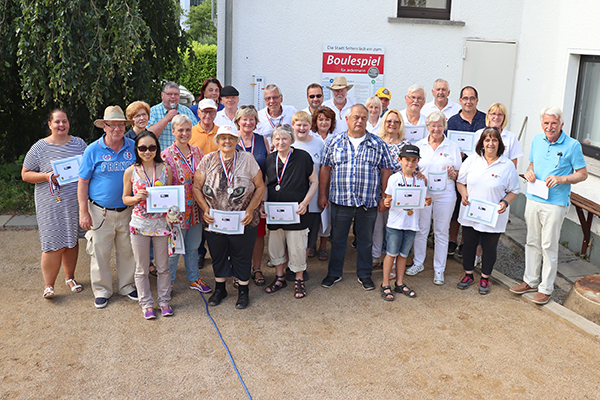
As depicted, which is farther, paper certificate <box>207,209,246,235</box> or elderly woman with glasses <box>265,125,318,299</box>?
elderly woman with glasses <box>265,125,318,299</box>

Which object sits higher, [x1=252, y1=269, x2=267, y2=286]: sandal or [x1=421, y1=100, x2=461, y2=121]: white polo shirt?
[x1=421, y1=100, x2=461, y2=121]: white polo shirt

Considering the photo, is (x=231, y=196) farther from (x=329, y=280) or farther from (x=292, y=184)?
(x=329, y=280)

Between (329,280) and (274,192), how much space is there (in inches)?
49.1

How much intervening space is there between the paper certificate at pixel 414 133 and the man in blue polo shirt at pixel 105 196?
3.17 meters

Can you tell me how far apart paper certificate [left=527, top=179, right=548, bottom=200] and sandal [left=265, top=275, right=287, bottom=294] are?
279cm

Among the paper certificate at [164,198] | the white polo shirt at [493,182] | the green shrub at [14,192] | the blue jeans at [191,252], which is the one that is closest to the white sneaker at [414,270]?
the white polo shirt at [493,182]

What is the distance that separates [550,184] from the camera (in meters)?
5.36

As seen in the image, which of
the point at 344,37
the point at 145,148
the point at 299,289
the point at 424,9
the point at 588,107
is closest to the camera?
the point at 145,148

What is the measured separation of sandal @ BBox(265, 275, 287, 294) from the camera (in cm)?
578

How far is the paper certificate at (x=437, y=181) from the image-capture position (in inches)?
230

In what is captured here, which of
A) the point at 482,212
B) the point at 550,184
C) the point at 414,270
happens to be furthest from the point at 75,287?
the point at 550,184

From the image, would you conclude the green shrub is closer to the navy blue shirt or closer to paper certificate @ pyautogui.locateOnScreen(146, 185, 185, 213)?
paper certificate @ pyautogui.locateOnScreen(146, 185, 185, 213)

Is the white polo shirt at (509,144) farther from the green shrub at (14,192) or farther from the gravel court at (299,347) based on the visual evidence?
the green shrub at (14,192)

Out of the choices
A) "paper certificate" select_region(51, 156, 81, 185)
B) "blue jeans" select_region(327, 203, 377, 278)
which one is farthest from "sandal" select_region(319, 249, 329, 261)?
"paper certificate" select_region(51, 156, 81, 185)
